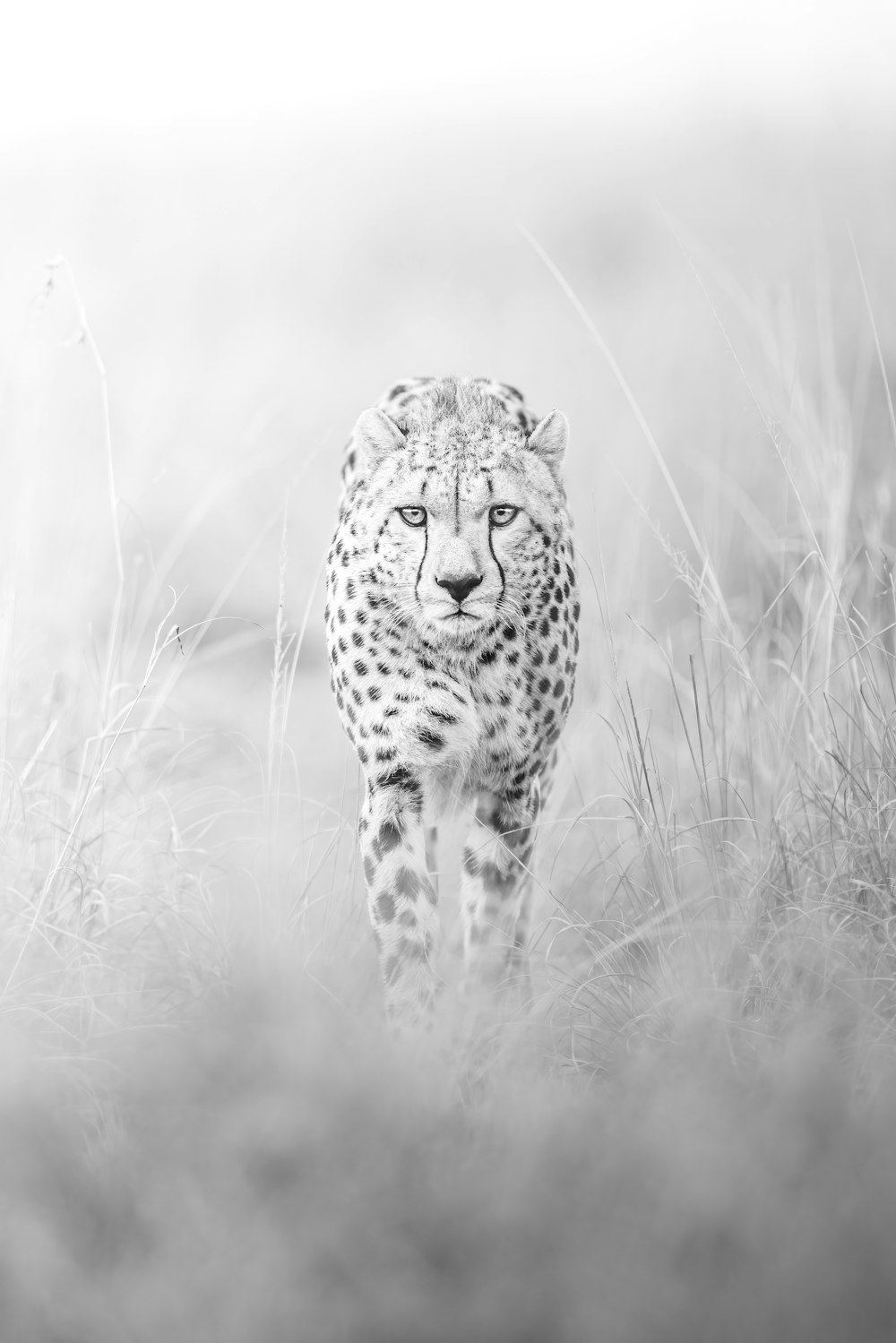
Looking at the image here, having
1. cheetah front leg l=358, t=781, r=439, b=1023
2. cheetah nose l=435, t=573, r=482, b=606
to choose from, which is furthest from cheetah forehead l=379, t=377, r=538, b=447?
cheetah front leg l=358, t=781, r=439, b=1023

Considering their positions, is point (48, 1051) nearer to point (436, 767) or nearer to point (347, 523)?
point (436, 767)

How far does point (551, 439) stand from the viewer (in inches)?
129

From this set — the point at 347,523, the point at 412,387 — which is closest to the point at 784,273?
the point at 412,387

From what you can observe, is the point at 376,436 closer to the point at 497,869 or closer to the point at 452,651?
the point at 452,651

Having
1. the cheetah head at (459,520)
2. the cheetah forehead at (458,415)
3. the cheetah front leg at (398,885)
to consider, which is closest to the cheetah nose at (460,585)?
the cheetah head at (459,520)

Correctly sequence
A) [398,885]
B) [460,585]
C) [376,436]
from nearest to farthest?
[460,585] → [398,885] → [376,436]

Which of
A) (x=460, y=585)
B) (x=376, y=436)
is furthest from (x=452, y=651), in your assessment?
(x=376, y=436)

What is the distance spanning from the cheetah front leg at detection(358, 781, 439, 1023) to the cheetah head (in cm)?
42

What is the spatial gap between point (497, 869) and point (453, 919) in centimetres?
48

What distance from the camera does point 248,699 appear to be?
17.7 feet

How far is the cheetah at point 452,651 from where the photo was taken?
304cm

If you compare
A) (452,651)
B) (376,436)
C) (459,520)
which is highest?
(376,436)

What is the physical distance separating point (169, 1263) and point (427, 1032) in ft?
2.30

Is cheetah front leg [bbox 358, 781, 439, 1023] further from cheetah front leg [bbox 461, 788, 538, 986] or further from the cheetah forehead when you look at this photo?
the cheetah forehead
